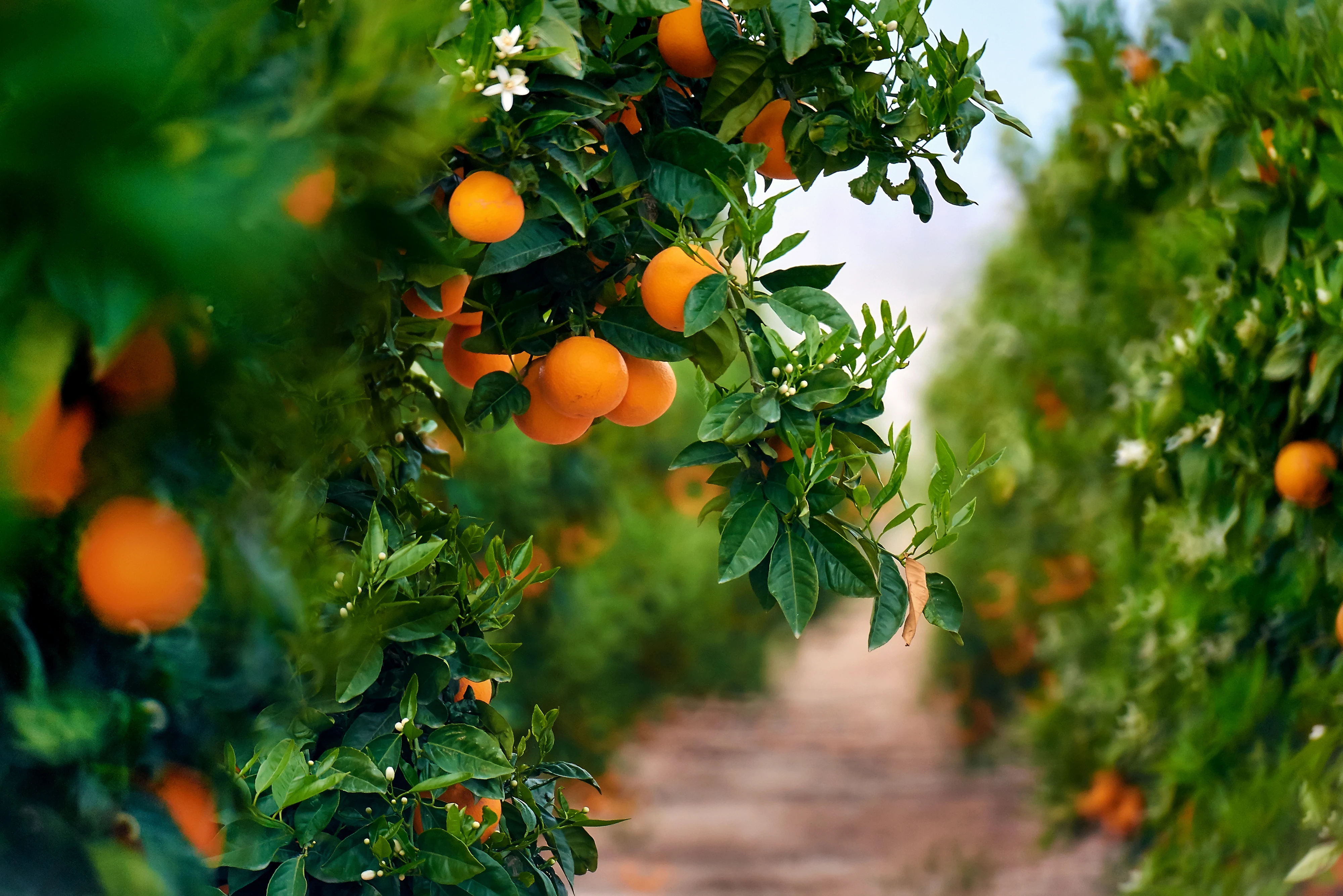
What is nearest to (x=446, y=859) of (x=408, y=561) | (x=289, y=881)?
(x=289, y=881)

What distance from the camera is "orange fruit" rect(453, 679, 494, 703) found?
0.91m

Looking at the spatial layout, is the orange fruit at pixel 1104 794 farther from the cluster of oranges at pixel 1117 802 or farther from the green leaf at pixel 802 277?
the green leaf at pixel 802 277

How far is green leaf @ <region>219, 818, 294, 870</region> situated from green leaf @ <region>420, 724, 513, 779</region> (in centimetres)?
11

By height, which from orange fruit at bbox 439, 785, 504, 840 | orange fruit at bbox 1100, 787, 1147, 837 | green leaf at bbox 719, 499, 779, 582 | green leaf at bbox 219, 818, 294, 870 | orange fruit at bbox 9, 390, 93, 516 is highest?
orange fruit at bbox 1100, 787, 1147, 837

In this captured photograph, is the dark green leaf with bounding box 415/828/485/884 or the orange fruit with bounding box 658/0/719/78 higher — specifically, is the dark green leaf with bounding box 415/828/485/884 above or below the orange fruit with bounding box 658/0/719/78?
below

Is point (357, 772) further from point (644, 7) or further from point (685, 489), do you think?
point (685, 489)

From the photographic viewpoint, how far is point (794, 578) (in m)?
0.77

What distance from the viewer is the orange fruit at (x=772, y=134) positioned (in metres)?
0.89

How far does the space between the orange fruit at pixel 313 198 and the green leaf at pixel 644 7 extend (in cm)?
38

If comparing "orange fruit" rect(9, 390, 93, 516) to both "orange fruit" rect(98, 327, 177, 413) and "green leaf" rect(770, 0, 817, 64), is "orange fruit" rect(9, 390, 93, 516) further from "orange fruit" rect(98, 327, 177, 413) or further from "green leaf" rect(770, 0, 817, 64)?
"green leaf" rect(770, 0, 817, 64)

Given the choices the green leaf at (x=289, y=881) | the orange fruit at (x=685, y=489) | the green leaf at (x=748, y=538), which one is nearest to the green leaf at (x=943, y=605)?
the green leaf at (x=748, y=538)

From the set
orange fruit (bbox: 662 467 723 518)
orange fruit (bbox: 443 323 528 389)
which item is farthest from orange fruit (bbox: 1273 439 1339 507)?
orange fruit (bbox: 662 467 723 518)

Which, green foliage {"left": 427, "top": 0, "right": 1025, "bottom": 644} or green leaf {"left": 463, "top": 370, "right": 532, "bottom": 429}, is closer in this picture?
green foliage {"left": 427, "top": 0, "right": 1025, "bottom": 644}

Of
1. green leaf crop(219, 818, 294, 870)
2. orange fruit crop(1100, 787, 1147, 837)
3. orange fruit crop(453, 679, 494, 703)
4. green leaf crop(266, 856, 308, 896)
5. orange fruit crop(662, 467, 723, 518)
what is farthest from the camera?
orange fruit crop(662, 467, 723, 518)
